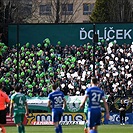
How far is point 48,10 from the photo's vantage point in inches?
4021

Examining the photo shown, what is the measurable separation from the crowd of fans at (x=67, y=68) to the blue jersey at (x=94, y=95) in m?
19.9

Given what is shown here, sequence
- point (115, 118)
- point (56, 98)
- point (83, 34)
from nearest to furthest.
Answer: point (56, 98), point (115, 118), point (83, 34)

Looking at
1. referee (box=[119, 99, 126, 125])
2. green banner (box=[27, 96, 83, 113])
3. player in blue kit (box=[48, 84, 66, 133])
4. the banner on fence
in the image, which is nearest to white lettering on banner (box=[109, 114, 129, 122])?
the banner on fence

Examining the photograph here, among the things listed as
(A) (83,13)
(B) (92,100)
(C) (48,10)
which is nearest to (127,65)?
(B) (92,100)

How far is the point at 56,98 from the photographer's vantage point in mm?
24984

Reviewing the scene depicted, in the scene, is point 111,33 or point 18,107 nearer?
point 18,107

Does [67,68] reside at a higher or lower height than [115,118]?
higher

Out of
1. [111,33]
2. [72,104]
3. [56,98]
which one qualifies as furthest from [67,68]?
[56,98]

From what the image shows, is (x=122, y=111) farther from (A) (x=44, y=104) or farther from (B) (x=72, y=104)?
(A) (x=44, y=104)

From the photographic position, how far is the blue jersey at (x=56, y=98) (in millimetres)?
24909

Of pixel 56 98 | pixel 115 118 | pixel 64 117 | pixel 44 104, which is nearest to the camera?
pixel 56 98

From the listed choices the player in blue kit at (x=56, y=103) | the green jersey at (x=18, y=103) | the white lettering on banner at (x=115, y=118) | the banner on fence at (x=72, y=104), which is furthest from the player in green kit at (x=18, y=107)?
the white lettering on banner at (x=115, y=118)

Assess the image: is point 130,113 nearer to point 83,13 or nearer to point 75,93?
point 75,93

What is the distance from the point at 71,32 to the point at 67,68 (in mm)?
3115
